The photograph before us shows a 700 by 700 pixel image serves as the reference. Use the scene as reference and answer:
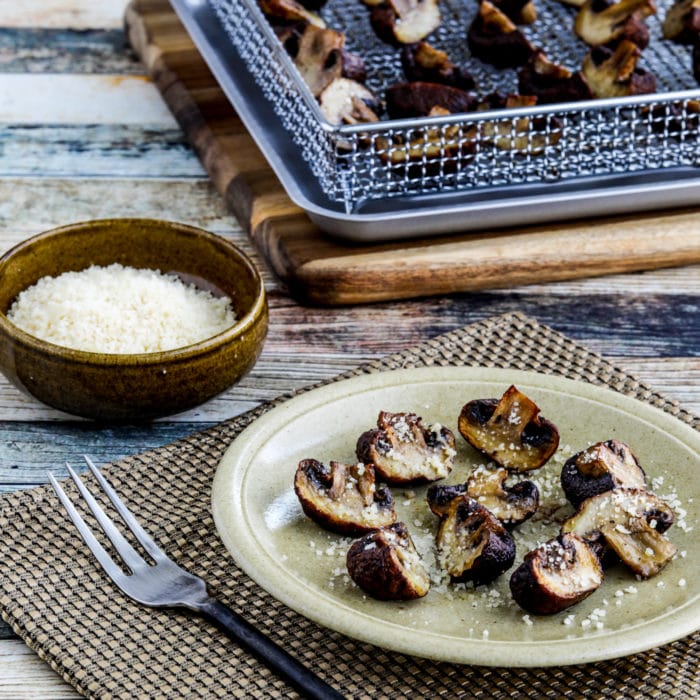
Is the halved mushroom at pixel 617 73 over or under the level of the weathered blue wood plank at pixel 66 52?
over

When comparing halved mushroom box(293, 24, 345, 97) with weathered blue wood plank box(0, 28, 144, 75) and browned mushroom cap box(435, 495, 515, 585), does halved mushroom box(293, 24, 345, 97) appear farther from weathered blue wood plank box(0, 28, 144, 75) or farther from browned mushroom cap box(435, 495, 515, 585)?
browned mushroom cap box(435, 495, 515, 585)

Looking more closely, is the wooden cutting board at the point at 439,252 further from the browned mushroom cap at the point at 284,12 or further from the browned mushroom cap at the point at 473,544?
the browned mushroom cap at the point at 473,544

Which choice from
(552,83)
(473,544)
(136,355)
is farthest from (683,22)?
(473,544)

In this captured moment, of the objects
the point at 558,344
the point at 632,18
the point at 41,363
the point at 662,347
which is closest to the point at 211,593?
the point at 41,363

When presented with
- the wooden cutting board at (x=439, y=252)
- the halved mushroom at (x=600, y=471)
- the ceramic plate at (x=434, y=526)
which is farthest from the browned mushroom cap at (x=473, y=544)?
the wooden cutting board at (x=439, y=252)

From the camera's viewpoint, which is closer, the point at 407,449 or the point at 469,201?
the point at 407,449

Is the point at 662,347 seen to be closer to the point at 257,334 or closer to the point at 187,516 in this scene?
→ the point at 257,334

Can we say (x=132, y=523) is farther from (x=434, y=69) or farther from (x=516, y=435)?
(x=434, y=69)
